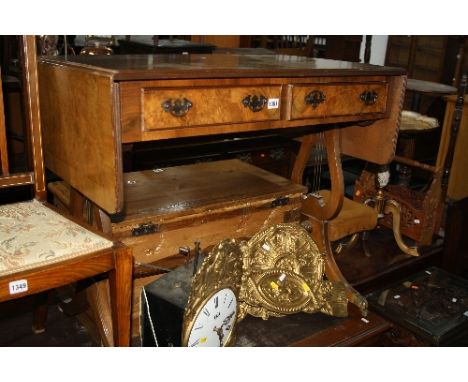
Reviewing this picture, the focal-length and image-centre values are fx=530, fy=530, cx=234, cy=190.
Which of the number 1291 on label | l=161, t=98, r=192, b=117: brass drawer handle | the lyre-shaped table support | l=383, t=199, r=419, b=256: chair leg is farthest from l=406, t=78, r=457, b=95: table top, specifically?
the number 1291 on label

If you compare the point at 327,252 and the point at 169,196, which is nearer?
the point at 169,196

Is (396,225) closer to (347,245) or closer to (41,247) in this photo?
(347,245)

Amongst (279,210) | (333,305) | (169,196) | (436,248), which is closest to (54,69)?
(169,196)

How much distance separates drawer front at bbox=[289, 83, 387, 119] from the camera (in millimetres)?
1439

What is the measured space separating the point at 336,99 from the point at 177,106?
1.74ft

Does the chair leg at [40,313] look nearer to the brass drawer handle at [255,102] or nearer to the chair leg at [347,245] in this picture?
the brass drawer handle at [255,102]

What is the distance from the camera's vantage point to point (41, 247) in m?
1.17

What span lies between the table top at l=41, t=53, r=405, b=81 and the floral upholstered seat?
0.38 meters

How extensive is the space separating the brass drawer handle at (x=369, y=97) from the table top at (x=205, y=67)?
6 cm

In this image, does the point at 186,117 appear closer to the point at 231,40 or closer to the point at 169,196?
the point at 169,196

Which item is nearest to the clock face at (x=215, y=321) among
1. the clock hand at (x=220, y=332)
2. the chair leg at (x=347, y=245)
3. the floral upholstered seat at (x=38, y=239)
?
the clock hand at (x=220, y=332)

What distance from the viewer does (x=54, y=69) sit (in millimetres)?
1362

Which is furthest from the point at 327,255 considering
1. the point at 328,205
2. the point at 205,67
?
the point at 205,67

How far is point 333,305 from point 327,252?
1.04ft
